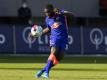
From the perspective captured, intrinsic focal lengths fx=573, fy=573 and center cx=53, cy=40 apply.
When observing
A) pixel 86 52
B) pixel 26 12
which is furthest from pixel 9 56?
pixel 26 12

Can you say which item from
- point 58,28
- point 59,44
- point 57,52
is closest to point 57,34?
point 58,28

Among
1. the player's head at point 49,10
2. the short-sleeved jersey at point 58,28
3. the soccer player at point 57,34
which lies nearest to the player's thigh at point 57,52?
the soccer player at point 57,34

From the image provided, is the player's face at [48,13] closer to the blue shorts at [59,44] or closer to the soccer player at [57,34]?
the soccer player at [57,34]

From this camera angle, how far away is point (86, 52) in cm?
3173

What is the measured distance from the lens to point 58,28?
662 inches

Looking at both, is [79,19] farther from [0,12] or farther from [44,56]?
[44,56]

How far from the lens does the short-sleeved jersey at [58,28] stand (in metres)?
16.8

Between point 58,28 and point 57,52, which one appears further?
point 58,28

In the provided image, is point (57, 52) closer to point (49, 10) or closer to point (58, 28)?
point (58, 28)

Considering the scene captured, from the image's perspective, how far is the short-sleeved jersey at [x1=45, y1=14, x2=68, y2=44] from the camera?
16.8 m

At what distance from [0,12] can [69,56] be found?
11252 mm

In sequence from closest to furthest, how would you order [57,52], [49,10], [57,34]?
[49,10] → [57,52] → [57,34]

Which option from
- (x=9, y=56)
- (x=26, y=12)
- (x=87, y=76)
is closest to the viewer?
(x=87, y=76)

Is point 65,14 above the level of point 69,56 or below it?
above
